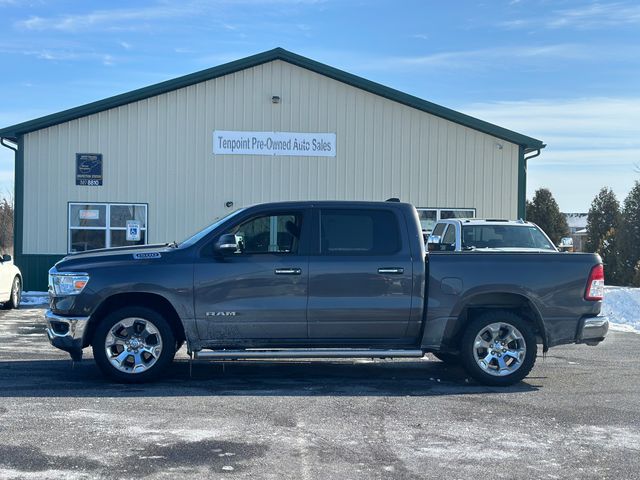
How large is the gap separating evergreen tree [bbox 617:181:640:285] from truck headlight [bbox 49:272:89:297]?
27.8 m

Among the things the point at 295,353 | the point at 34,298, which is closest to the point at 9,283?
the point at 34,298

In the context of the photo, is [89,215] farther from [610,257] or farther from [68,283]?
[610,257]

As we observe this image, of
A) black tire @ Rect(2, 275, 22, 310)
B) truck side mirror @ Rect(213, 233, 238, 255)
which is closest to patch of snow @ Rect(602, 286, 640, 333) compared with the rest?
truck side mirror @ Rect(213, 233, 238, 255)

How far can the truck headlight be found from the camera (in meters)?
8.14

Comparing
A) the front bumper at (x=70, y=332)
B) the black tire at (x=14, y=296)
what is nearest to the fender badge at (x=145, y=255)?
the front bumper at (x=70, y=332)

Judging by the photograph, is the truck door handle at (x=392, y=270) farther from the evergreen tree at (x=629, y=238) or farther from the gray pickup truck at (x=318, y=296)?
the evergreen tree at (x=629, y=238)

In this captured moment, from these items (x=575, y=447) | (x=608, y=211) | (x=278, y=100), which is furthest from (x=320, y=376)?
(x=608, y=211)

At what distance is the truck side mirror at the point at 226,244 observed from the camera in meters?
8.07

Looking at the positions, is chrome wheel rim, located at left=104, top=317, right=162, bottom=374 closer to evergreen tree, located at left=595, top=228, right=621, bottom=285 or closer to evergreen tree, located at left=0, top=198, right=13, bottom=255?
evergreen tree, located at left=595, top=228, right=621, bottom=285

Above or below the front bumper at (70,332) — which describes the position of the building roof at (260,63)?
above

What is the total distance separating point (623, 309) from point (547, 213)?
2428 cm

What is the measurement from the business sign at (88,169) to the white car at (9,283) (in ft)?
13.9

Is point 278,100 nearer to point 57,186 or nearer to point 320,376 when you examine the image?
point 57,186

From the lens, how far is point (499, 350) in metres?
8.60
